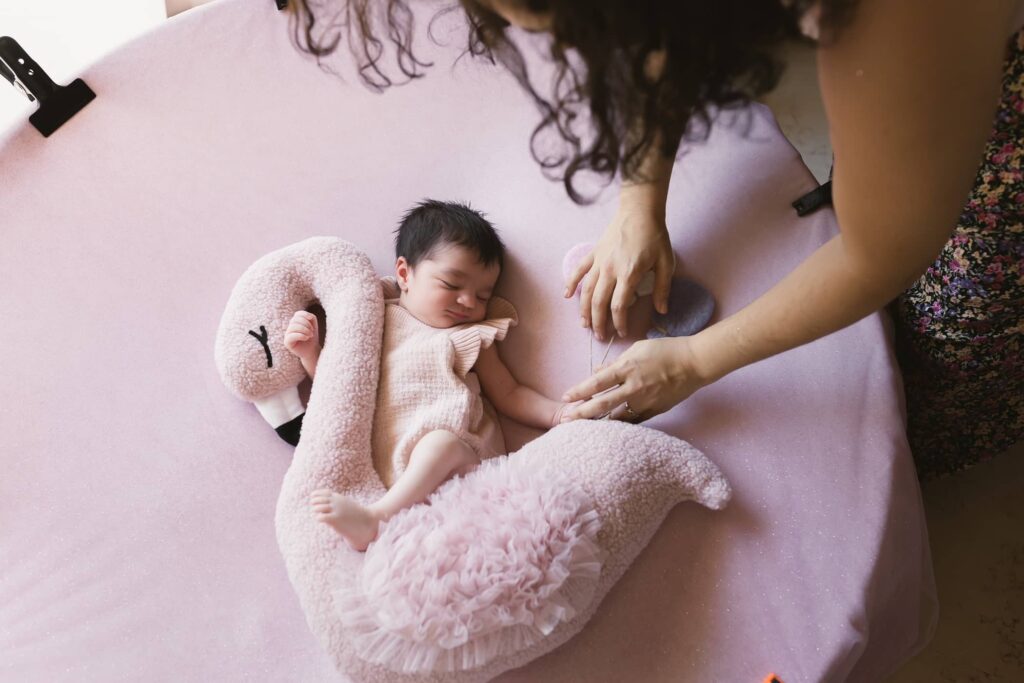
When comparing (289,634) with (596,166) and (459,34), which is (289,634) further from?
(459,34)

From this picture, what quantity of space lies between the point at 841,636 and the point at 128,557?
847mm

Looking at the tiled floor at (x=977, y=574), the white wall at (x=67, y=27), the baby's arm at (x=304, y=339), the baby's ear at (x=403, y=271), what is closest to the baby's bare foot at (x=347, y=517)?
the baby's arm at (x=304, y=339)

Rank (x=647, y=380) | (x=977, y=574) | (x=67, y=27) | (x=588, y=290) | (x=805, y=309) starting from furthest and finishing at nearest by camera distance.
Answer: (x=67, y=27)
(x=977, y=574)
(x=588, y=290)
(x=647, y=380)
(x=805, y=309)

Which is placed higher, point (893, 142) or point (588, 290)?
point (893, 142)

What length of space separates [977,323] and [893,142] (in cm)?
47

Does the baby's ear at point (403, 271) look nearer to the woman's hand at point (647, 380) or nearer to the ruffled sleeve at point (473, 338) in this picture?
the ruffled sleeve at point (473, 338)

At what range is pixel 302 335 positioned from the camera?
3.23 ft

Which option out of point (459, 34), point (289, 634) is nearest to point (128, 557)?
point (289, 634)

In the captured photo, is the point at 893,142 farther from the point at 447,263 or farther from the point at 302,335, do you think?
the point at 302,335

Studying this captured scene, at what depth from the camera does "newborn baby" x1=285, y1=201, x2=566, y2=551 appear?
938 millimetres

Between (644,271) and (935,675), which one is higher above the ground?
(644,271)

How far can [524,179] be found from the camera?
114cm

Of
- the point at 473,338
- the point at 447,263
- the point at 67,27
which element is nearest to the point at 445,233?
the point at 447,263

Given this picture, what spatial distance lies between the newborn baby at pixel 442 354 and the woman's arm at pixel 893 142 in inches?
14.5
